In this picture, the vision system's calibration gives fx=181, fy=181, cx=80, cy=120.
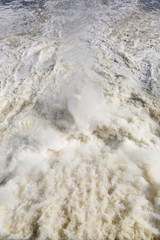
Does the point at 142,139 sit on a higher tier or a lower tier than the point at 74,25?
lower

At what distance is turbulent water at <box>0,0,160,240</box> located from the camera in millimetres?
1639

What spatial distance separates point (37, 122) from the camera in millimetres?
2646

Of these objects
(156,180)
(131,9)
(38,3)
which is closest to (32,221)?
(156,180)

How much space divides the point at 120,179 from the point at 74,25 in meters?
5.01

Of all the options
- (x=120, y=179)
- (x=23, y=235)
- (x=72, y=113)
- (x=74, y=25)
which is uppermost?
(x=74, y=25)

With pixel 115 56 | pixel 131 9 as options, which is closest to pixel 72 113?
pixel 115 56

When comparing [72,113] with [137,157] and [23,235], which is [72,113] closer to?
[137,157]

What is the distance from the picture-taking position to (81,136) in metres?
2.41

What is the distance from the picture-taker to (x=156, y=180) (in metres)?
1.82

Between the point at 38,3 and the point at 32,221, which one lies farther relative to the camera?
the point at 38,3

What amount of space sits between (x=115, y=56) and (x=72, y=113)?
199 centimetres

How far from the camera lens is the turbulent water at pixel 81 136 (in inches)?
64.5

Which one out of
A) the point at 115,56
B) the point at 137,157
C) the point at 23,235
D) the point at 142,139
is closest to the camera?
the point at 23,235

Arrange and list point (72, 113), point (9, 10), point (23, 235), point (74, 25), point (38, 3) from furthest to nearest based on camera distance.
A: point (38, 3), point (9, 10), point (74, 25), point (72, 113), point (23, 235)
